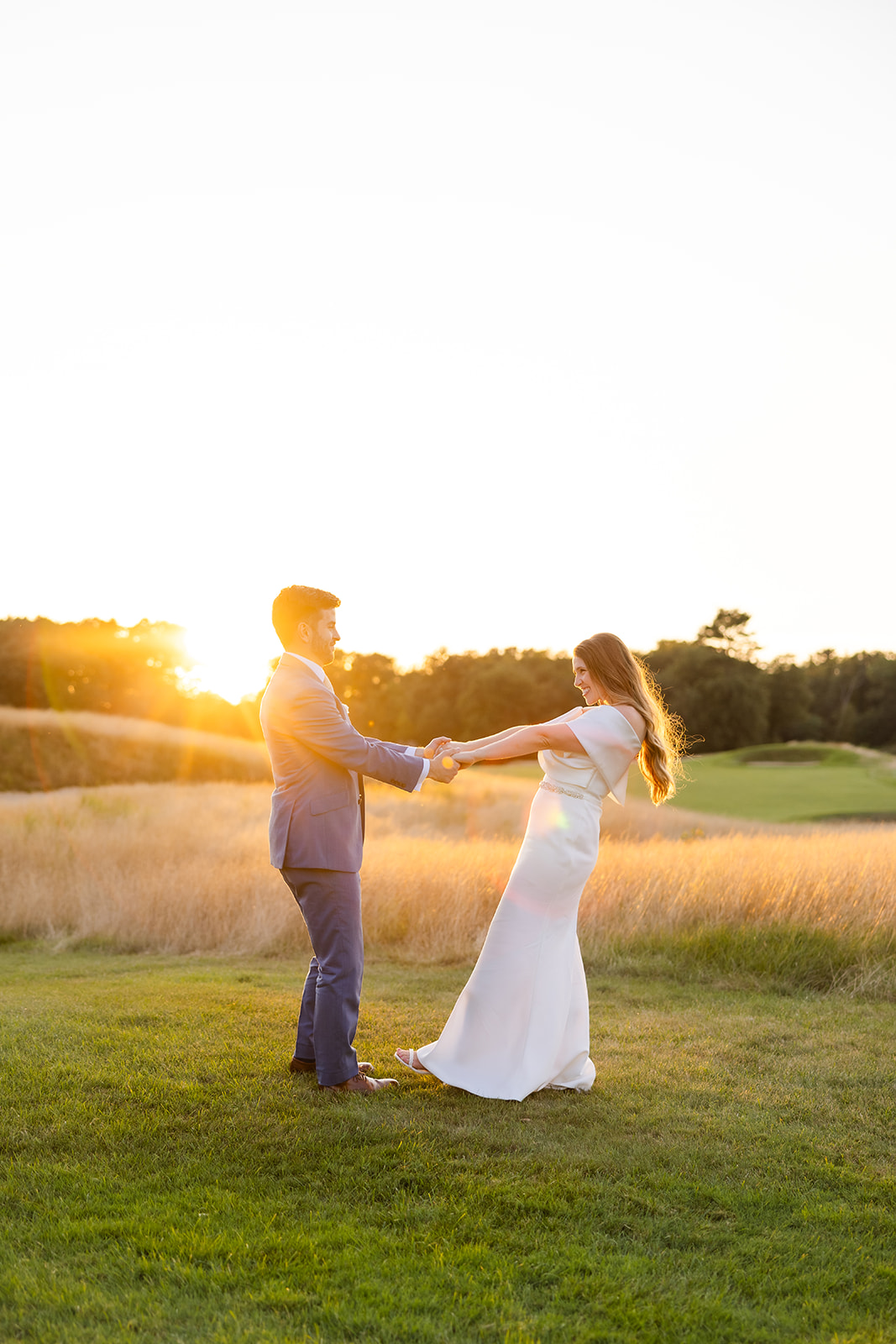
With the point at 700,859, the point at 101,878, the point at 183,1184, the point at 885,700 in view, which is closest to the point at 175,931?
the point at 101,878

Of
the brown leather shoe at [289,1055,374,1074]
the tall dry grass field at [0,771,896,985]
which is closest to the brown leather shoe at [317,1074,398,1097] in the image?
the brown leather shoe at [289,1055,374,1074]

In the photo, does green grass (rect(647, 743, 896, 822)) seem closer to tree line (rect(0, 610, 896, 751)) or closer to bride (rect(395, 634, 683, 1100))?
tree line (rect(0, 610, 896, 751))

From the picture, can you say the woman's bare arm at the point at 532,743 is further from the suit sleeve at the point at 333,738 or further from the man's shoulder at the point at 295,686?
the man's shoulder at the point at 295,686

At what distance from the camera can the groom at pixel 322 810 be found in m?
5.01

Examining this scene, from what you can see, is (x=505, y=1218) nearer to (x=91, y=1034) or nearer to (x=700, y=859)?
(x=91, y=1034)

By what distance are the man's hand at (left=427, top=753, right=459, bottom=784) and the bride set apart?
0.28 m

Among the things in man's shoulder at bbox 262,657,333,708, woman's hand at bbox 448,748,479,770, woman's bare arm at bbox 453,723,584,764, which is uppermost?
man's shoulder at bbox 262,657,333,708

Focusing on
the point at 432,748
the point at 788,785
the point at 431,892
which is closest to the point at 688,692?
the point at 788,785

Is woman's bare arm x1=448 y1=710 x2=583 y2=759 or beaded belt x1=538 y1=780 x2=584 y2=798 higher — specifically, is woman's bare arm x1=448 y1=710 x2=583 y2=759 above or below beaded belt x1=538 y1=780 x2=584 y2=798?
above

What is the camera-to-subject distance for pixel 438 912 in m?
10.1

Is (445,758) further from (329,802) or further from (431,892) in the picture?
(431,892)

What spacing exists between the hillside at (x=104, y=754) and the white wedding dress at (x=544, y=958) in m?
24.8

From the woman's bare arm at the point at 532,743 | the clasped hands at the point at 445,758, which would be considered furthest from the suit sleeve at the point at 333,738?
the woman's bare arm at the point at 532,743

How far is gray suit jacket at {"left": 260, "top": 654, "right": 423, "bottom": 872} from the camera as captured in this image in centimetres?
500
